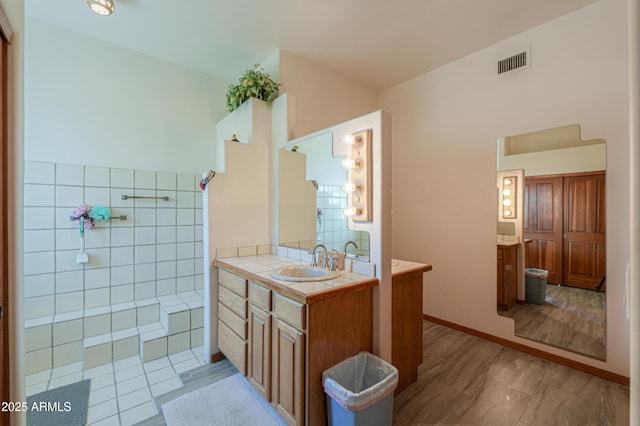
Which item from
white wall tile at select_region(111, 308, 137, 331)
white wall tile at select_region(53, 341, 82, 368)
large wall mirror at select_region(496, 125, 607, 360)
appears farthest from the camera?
white wall tile at select_region(111, 308, 137, 331)

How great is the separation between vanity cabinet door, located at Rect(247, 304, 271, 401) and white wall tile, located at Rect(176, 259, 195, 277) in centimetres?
153

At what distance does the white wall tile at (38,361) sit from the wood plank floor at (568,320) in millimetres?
3999

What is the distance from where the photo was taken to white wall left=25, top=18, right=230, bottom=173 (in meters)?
2.38

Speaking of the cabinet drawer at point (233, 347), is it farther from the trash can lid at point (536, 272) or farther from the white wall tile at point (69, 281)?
the trash can lid at point (536, 272)

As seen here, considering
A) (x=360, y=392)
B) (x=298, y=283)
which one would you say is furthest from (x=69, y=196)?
(x=360, y=392)

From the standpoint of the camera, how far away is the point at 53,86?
2430 millimetres

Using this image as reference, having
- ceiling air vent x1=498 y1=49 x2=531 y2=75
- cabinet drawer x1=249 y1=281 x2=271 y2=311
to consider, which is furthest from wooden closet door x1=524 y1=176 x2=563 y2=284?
cabinet drawer x1=249 y1=281 x2=271 y2=311

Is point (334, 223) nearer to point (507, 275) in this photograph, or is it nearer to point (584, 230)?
Result: point (507, 275)

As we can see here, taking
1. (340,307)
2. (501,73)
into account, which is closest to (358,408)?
(340,307)

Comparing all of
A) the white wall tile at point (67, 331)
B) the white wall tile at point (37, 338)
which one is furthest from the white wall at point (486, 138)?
the white wall tile at point (37, 338)

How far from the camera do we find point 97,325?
8.11ft

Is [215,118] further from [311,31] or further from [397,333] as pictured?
[397,333]

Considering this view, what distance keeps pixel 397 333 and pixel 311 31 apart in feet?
8.54

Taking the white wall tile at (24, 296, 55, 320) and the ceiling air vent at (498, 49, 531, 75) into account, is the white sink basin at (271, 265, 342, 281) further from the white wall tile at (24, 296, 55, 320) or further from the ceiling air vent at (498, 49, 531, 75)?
the ceiling air vent at (498, 49, 531, 75)
